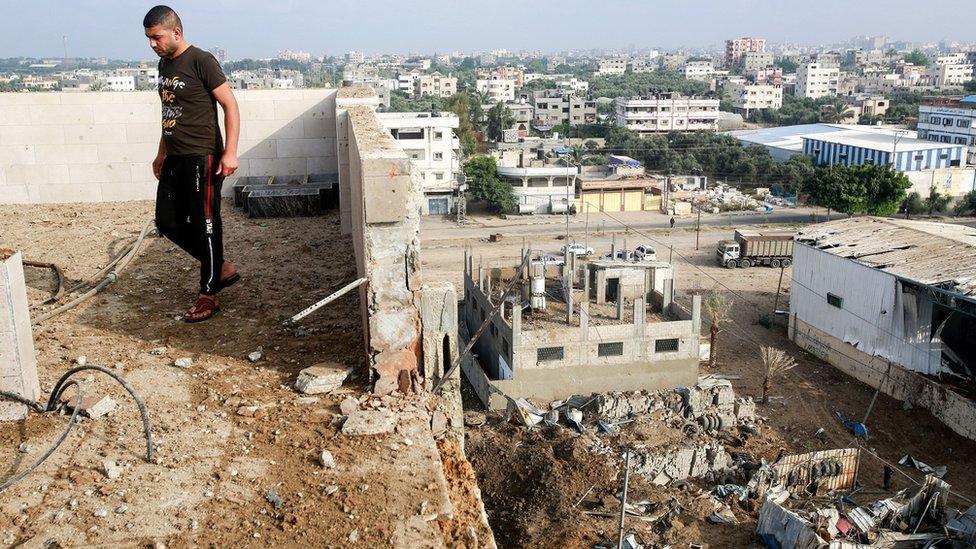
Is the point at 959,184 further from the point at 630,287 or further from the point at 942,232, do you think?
the point at 630,287

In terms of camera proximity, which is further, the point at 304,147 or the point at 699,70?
the point at 699,70

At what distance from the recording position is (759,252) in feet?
85.1

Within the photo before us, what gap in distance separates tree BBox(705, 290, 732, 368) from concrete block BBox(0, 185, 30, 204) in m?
13.5

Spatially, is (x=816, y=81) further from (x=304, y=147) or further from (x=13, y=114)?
(x=13, y=114)

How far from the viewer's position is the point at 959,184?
128ft

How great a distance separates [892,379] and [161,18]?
15409mm

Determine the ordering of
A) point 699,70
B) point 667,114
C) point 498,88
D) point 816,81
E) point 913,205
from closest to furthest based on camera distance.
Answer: point 913,205, point 667,114, point 816,81, point 498,88, point 699,70

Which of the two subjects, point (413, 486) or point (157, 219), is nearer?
point (413, 486)

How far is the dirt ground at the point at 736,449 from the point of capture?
11.1m

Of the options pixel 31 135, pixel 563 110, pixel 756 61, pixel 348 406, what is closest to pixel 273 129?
pixel 31 135

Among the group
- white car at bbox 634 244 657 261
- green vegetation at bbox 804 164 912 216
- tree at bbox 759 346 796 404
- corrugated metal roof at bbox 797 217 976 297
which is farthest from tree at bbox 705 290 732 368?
green vegetation at bbox 804 164 912 216

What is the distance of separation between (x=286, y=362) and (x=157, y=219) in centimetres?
114

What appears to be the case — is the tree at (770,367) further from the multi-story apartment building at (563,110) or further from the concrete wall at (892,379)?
the multi-story apartment building at (563,110)

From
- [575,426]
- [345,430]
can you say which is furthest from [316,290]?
[575,426]
